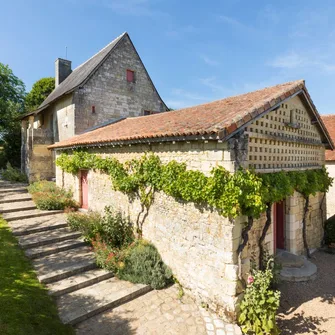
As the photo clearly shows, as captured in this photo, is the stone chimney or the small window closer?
the small window

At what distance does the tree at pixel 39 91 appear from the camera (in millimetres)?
29312

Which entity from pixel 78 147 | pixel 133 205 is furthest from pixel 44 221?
pixel 133 205

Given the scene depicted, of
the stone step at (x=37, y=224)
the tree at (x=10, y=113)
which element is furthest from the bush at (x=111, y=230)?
the tree at (x=10, y=113)

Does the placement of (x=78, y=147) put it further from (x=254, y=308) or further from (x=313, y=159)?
(x=313, y=159)

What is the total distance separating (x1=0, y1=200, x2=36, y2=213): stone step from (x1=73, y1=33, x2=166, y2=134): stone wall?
500 centimetres

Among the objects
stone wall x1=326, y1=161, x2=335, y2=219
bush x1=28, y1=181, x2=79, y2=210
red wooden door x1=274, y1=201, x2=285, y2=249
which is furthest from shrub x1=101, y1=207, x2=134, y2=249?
stone wall x1=326, y1=161, x2=335, y2=219

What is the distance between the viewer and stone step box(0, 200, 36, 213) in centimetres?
1077

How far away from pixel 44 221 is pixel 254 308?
8.52 m

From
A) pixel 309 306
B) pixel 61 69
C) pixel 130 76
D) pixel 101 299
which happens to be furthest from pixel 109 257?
pixel 61 69

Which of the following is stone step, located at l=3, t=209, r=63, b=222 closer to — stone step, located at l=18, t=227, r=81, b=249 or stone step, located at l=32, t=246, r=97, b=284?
stone step, located at l=18, t=227, r=81, b=249

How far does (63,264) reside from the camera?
7.14m

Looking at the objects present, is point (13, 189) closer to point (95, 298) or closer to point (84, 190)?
point (84, 190)

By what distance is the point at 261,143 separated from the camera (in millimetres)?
6508

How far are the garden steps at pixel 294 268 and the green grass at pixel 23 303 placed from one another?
6.20 m
